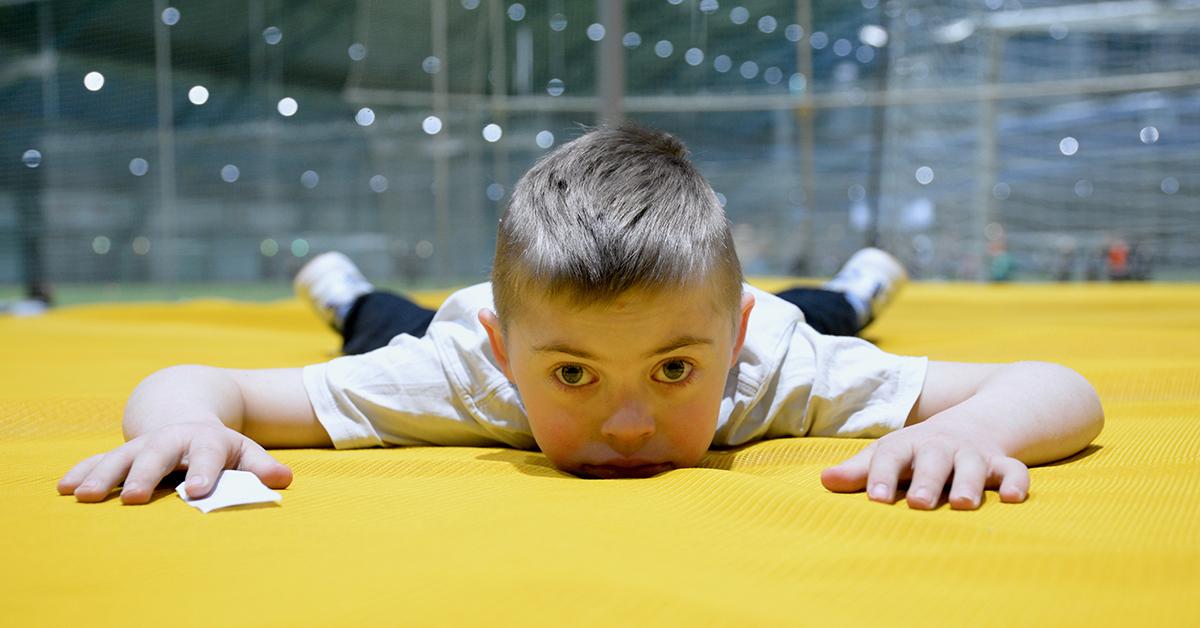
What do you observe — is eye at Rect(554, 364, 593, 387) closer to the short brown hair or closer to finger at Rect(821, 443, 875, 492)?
the short brown hair

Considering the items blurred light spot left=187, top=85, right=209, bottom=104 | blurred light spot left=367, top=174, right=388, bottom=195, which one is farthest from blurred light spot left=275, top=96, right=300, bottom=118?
blurred light spot left=367, top=174, right=388, bottom=195

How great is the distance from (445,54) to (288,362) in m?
4.70

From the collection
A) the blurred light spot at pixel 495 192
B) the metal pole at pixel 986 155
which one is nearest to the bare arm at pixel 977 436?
the blurred light spot at pixel 495 192

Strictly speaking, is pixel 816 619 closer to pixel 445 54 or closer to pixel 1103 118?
pixel 445 54

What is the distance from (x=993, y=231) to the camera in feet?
24.6

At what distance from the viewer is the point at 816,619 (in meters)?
0.55

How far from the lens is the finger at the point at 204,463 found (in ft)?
2.82

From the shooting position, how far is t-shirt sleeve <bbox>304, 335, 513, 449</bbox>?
1.27 metres

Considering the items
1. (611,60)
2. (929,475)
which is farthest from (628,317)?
(611,60)

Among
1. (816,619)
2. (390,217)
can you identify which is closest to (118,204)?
(390,217)

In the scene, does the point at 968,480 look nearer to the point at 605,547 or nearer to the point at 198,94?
the point at 605,547

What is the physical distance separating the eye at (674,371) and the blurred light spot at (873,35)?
6826 mm

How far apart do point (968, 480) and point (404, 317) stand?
135 cm

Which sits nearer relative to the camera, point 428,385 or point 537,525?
point 537,525
